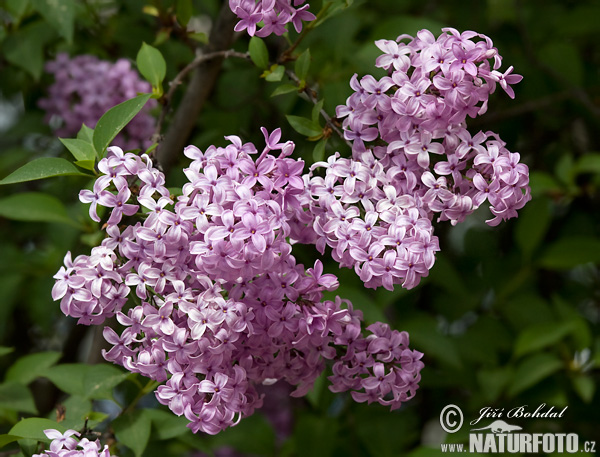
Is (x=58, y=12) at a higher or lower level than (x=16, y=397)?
higher

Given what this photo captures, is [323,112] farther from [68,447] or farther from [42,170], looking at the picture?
[68,447]

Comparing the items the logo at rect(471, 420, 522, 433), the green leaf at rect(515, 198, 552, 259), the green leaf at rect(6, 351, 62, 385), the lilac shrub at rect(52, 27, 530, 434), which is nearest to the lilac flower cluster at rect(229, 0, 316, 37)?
the lilac shrub at rect(52, 27, 530, 434)

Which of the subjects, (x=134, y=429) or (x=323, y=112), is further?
(x=134, y=429)

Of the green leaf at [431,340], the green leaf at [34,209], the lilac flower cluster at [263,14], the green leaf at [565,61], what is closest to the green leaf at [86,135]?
the lilac flower cluster at [263,14]

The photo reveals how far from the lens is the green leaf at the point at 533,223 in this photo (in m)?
1.98

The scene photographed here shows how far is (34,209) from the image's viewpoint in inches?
59.9

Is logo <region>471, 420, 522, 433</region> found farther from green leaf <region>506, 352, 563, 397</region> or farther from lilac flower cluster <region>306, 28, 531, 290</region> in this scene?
lilac flower cluster <region>306, 28, 531, 290</region>

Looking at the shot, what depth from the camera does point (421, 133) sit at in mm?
979

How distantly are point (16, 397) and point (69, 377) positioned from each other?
12 centimetres

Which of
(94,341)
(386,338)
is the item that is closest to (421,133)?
(386,338)

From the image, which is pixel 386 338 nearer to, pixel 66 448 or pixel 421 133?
pixel 421 133

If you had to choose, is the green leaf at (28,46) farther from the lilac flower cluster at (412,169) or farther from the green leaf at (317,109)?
the lilac flower cluster at (412,169)

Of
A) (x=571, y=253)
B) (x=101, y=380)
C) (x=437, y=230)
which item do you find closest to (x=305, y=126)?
(x=101, y=380)

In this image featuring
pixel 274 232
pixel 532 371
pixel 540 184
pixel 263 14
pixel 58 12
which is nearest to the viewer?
pixel 274 232
